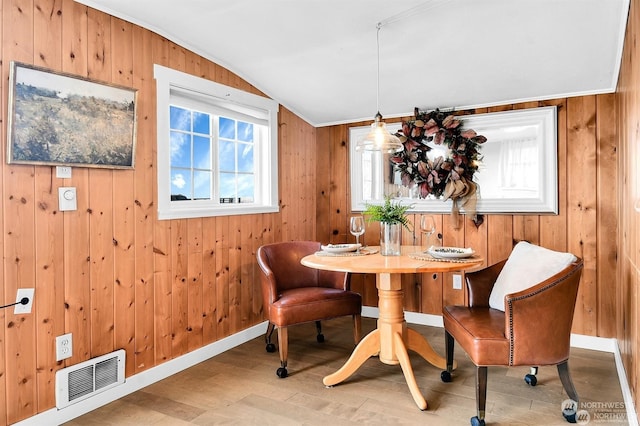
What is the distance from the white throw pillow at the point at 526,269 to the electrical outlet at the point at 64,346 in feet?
8.01

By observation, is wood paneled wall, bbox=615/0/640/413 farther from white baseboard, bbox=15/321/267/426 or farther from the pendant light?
white baseboard, bbox=15/321/267/426

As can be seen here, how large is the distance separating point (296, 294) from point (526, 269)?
1482mm

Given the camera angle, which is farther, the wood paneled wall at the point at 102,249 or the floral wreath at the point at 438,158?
the floral wreath at the point at 438,158

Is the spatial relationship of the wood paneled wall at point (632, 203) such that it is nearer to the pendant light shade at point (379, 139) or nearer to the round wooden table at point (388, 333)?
the round wooden table at point (388, 333)

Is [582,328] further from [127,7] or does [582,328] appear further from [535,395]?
[127,7]

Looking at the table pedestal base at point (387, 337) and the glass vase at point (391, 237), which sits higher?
the glass vase at point (391, 237)

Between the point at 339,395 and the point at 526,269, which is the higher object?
the point at 526,269

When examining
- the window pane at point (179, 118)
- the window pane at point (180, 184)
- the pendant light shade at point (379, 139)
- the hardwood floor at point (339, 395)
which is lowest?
the hardwood floor at point (339, 395)

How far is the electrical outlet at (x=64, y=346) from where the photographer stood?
2.22 m

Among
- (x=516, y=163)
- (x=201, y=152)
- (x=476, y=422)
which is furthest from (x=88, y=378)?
(x=516, y=163)

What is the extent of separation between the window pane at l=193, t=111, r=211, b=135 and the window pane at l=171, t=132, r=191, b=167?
0.12 m

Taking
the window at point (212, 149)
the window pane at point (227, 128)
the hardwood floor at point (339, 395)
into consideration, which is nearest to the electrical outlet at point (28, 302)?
the hardwood floor at point (339, 395)

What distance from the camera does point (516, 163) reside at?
3.49 meters

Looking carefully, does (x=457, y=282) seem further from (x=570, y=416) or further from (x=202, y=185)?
(x=202, y=185)
